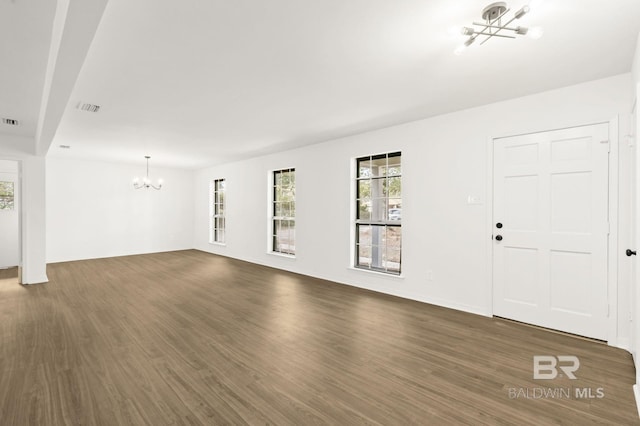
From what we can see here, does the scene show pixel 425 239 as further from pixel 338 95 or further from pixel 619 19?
pixel 619 19

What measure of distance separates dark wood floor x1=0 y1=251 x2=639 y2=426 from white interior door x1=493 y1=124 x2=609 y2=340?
11.3 inches

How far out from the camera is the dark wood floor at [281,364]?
1972 mm

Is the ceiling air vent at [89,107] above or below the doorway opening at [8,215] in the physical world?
above

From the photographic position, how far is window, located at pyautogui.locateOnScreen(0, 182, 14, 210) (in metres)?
7.01

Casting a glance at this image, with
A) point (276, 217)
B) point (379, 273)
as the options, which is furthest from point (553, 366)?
point (276, 217)

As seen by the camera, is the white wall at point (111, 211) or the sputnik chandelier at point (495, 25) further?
the white wall at point (111, 211)

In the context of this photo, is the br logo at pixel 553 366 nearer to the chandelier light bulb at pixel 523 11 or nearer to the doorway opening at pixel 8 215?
the chandelier light bulb at pixel 523 11

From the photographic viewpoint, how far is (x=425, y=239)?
4336 mm

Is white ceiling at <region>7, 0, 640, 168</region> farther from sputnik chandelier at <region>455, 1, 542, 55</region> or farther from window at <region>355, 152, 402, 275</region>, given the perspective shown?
window at <region>355, 152, 402, 275</region>

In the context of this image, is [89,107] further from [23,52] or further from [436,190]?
[436,190]

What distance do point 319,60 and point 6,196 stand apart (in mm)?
8610

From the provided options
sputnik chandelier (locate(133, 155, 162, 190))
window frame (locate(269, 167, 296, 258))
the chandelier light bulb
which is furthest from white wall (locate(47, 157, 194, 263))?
the chandelier light bulb

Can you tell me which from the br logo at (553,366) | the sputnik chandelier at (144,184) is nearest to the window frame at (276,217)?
the sputnik chandelier at (144,184)

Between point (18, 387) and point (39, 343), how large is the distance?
921 mm
